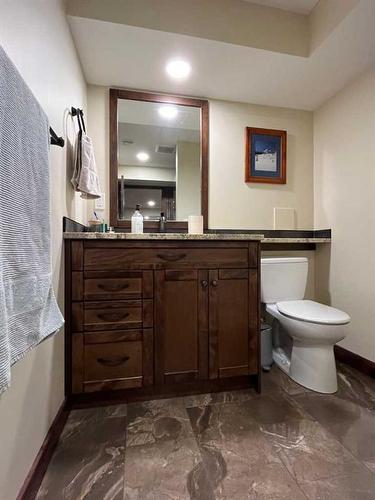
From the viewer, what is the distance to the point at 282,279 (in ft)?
6.20

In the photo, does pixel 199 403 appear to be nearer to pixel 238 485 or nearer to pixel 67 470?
pixel 238 485

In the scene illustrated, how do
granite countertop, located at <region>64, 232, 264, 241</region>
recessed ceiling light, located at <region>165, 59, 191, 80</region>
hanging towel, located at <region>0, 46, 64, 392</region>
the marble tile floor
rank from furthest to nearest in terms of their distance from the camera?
recessed ceiling light, located at <region>165, 59, 191, 80</region>
granite countertop, located at <region>64, 232, 264, 241</region>
the marble tile floor
hanging towel, located at <region>0, 46, 64, 392</region>

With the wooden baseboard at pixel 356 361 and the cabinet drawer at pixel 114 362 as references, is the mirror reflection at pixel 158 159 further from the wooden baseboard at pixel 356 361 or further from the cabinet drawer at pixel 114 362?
the wooden baseboard at pixel 356 361

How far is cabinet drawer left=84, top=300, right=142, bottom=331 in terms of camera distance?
1340 millimetres

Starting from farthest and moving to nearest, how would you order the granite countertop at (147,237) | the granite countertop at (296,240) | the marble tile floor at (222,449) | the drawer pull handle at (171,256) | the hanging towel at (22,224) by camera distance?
the granite countertop at (296,240)
the drawer pull handle at (171,256)
the granite countertop at (147,237)
the marble tile floor at (222,449)
the hanging towel at (22,224)

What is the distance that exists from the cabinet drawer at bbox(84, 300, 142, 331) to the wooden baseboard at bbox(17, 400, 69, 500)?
412mm

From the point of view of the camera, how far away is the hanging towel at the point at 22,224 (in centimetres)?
54

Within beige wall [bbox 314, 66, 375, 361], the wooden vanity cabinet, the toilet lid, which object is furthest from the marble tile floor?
beige wall [bbox 314, 66, 375, 361]

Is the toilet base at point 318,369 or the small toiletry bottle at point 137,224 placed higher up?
the small toiletry bottle at point 137,224

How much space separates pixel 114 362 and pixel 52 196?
890 millimetres

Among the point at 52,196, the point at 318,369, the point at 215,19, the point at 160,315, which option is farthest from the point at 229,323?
the point at 215,19

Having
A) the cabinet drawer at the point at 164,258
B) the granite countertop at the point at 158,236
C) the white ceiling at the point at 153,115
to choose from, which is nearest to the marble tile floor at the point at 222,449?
the cabinet drawer at the point at 164,258

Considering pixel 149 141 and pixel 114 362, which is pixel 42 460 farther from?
pixel 149 141

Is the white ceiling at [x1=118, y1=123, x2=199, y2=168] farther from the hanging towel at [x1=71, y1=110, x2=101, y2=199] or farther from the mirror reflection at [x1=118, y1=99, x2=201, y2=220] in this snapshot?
the hanging towel at [x1=71, y1=110, x2=101, y2=199]
